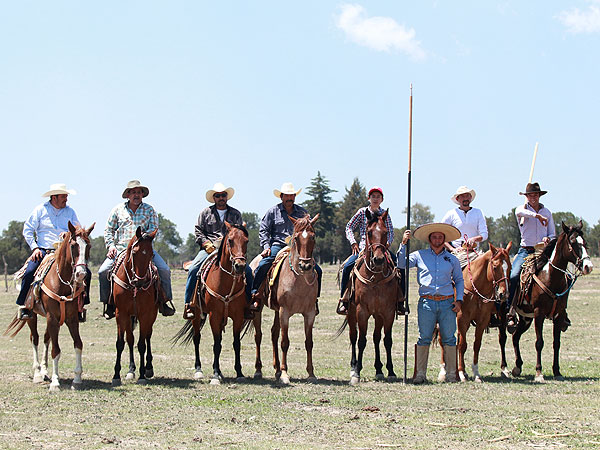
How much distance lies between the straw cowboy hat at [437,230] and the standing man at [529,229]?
7.71ft

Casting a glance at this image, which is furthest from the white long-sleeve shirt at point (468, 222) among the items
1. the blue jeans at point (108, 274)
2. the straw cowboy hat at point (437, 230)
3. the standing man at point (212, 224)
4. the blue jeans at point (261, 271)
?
the blue jeans at point (108, 274)

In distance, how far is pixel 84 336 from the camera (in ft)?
71.6

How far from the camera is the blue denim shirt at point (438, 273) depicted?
11914 mm

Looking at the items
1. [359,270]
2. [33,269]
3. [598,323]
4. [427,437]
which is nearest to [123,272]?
[33,269]

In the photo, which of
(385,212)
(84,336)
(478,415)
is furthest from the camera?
(84,336)

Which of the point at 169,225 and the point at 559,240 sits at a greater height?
the point at 169,225

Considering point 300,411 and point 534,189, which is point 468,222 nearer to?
point 534,189

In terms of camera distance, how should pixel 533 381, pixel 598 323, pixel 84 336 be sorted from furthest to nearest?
pixel 598 323, pixel 84 336, pixel 533 381

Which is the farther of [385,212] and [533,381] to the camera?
[533,381]

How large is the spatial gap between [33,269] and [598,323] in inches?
717

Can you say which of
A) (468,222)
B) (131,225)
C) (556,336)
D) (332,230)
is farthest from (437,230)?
(332,230)

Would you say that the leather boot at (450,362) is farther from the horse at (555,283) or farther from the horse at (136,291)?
the horse at (136,291)

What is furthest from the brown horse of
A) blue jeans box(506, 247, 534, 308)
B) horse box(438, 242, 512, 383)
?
blue jeans box(506, 247, 534, 308)

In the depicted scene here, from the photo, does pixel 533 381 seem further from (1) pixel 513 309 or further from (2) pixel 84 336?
(2) pixel 84 336
